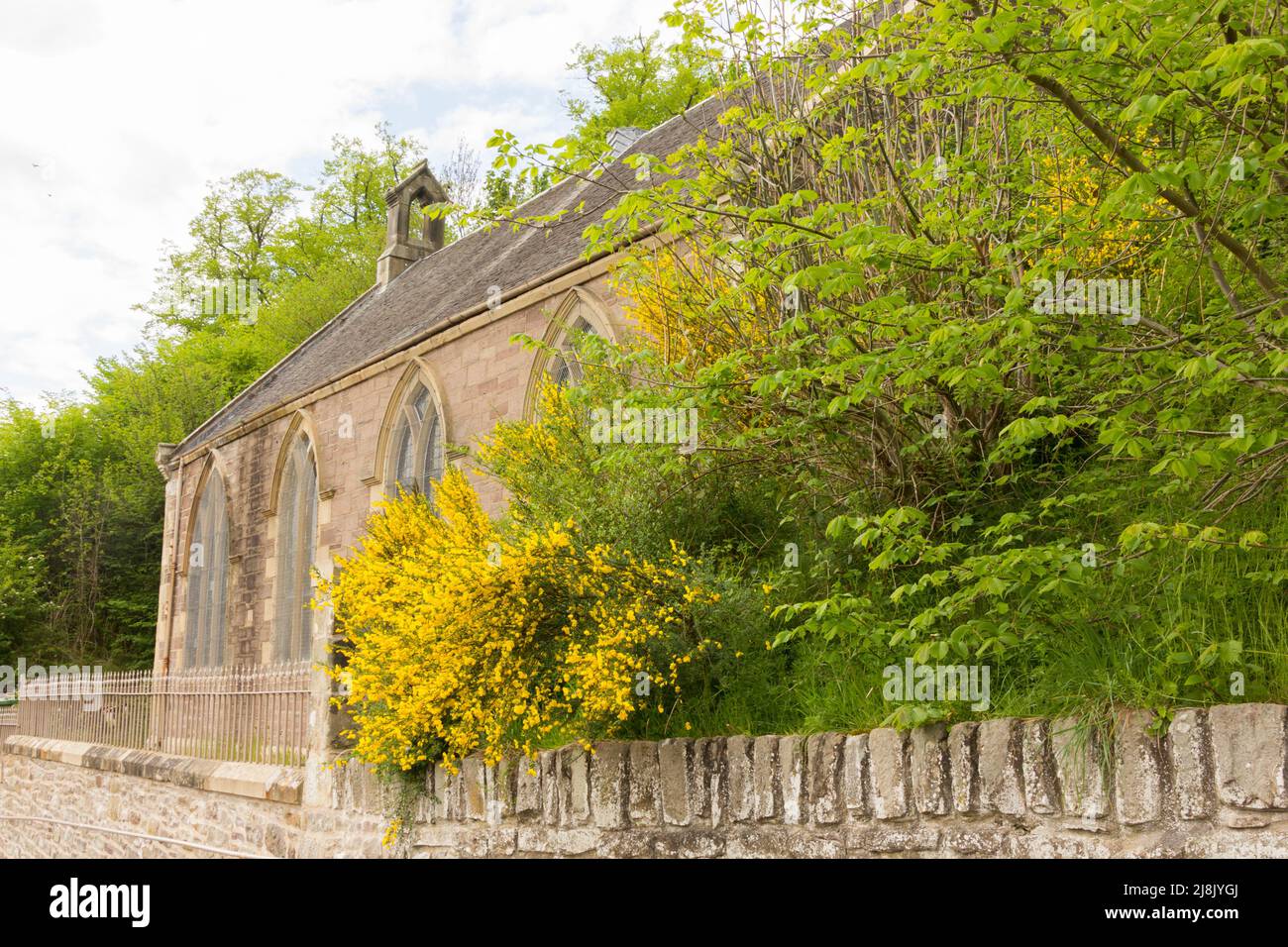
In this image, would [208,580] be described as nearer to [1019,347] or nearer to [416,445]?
[416,445]

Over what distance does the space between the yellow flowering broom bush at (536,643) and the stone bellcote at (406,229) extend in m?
18.8

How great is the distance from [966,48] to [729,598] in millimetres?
3481

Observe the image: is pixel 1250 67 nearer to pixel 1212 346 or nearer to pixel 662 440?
pixel 1212 346

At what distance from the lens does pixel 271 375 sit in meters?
24.7

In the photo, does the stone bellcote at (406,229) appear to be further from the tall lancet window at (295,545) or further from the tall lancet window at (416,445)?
the tall lancet window at (416,445)

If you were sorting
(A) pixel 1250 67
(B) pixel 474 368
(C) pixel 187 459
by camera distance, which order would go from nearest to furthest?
(A) pixel 1250 67 → (B) pixel 474 368 → (C) pixel 187 459

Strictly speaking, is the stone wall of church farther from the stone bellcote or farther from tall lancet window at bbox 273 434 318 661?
the stone bellcote

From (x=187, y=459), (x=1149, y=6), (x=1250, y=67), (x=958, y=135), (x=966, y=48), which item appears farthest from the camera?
(x=187, y=459)

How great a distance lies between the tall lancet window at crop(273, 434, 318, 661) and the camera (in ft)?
60.1

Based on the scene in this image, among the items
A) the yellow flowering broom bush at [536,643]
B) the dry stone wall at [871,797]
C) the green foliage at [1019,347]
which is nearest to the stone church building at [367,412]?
the yellow flowering broom bush at [536,643]

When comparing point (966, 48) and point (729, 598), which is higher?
point (966, 48)

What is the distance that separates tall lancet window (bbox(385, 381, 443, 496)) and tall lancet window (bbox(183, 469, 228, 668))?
20.6 feet

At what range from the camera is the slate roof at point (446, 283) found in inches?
605

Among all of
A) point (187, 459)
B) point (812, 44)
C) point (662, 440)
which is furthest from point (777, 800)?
point (187, 459)
